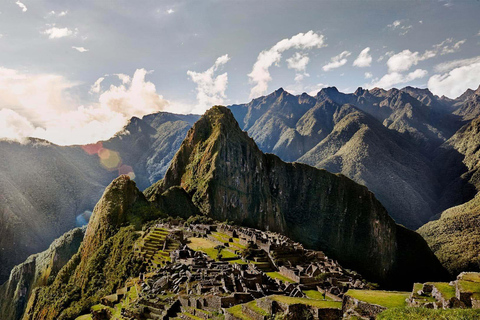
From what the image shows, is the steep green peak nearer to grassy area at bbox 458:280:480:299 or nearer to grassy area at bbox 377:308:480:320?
grassy area at bbox 377:308:480:320

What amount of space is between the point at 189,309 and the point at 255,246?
37507 millimetres

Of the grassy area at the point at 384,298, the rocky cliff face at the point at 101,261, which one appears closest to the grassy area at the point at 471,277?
the grassy area at the point at 384,298

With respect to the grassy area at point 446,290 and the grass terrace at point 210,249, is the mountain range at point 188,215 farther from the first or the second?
the grassy area at point 446,290

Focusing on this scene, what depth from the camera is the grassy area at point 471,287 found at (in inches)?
648

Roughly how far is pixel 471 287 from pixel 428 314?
Answer: 222 inches

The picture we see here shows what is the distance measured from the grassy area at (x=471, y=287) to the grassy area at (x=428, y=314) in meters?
3.84

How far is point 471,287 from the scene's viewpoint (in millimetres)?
17344

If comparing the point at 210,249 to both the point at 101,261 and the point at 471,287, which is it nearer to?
the point at 101,261

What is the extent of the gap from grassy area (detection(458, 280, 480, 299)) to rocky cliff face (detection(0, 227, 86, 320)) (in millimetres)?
110853

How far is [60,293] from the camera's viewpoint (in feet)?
231

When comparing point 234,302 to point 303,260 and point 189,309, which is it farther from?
point 303,260

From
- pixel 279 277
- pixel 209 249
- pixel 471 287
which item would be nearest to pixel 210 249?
pixel 209 249

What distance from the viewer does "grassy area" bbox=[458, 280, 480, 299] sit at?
16469 mm

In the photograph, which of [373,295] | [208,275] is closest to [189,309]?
[208,275]
